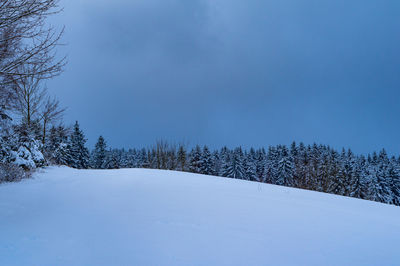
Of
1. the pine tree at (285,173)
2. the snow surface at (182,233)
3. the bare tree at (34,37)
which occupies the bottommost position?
the pine tree at (285,173)

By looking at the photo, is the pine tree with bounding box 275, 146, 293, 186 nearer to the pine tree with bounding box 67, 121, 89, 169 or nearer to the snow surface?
the pine tree with bounding box 67, 121, 89, 169

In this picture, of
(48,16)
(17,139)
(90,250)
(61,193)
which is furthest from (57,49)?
(17,139)

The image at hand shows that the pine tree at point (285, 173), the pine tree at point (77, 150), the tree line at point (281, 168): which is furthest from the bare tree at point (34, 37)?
the pine tree at point (285, 173)

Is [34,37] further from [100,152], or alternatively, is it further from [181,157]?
[100,152]

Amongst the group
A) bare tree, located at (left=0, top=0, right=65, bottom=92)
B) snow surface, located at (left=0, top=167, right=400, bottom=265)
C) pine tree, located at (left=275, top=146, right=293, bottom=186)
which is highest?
bare tree, located at (left=0, top=0, right=65, bottom=92)

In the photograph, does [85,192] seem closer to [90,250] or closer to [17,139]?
[90,250]

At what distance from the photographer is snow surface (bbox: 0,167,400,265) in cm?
142

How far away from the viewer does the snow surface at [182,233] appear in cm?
142

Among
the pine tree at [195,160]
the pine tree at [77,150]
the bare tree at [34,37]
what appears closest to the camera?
the bare tree at [34,37]

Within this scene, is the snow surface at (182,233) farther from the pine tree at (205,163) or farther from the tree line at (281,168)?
the pine tree at (205,163)

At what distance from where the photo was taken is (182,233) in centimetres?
177

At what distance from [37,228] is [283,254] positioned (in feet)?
6.77

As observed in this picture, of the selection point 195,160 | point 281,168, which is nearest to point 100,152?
point 195,160

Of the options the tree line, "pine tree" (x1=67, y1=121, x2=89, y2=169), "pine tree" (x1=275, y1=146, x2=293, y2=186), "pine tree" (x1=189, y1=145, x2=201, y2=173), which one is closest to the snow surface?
the tree line
